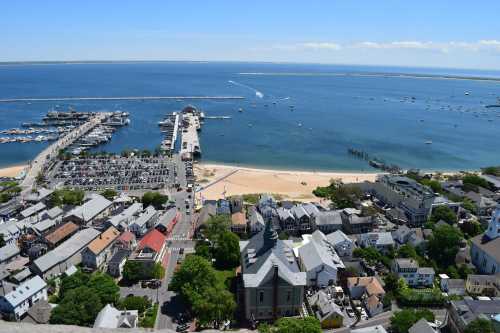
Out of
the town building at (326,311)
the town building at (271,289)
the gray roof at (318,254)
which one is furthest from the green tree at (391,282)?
the town building at (271,289)

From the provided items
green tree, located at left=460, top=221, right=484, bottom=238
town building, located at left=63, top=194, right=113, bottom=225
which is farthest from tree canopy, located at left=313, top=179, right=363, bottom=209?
town building, located at left=63, top=194, right=113, bottom=225

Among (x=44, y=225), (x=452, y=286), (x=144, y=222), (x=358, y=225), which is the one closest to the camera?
(x=452, y=286)

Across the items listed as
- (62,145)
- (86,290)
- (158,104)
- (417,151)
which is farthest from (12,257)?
(158,104)

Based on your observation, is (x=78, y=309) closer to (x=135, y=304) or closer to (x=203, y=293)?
(x=135, y=304)

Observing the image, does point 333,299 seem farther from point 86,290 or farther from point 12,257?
point 12,257

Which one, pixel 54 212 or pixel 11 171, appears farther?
pixel 11 171

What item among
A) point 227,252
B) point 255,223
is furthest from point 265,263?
point 255,223

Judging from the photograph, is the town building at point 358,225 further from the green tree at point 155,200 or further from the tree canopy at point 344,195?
the green tree at point 155,200
